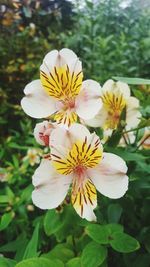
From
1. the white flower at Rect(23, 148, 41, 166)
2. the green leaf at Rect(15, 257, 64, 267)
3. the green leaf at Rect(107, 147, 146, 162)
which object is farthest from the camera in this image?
the white flower at Rect(23, 148, 41, 166)

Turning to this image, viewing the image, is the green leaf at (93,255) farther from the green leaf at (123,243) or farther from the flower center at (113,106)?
the flower center at (113,106)

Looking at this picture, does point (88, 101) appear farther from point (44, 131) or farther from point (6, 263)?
point (6, 263)

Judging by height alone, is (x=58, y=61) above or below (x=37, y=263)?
above

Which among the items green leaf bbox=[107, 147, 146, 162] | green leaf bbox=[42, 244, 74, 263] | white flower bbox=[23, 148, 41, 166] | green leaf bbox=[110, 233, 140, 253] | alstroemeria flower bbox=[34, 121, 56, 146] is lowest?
white flower bbox=[23, 148, 41, 166]

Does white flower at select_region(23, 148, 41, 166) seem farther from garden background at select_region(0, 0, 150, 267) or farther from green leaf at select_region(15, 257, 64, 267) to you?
green leaf at select_region(15, 257, 64, 267)

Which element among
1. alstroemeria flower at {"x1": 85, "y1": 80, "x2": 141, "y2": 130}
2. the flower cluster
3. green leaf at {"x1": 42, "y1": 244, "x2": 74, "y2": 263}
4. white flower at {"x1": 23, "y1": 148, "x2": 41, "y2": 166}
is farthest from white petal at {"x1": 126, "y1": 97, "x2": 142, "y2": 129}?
white flower at {"x1": 23, "y1": 148, "x2": 41, "y2": 166}

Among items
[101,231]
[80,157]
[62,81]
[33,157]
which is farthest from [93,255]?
[33,157]

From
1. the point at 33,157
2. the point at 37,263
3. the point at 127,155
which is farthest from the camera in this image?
the point at 33,157

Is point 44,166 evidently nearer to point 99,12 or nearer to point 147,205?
point 147,205
